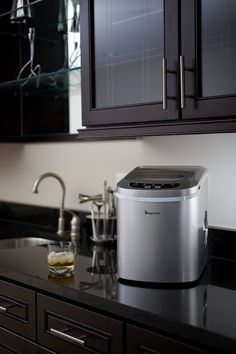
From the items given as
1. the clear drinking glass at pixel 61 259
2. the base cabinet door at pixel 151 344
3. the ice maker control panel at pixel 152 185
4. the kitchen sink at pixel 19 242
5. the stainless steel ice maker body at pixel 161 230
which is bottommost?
the base cabinet door at pixel 151 344

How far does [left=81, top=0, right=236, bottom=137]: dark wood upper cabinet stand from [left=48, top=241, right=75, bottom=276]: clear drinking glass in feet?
1.38

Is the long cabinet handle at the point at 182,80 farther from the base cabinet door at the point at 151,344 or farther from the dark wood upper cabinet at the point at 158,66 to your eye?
the base cabinet door at the point at 151,344

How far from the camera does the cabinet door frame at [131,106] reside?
1.48 meters

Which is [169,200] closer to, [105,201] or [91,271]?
[91,271]

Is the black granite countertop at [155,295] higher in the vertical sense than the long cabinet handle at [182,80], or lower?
lower

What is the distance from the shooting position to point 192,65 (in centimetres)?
144

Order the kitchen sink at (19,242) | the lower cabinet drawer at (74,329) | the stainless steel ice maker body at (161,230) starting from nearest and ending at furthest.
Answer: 1. the lower cabinet drawer at (74,329)
2. the stainless steel ice maker body at (161,230)
3. the kitchen sink at (19,242)

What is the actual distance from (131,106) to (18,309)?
76 centimetres

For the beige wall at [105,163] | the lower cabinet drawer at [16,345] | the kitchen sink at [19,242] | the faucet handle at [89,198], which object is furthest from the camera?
the kitchen sink at [19,242]

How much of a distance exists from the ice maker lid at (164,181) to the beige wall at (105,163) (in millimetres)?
229

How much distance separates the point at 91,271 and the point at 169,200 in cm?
41

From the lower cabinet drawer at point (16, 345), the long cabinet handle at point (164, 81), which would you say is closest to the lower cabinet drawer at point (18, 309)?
Result: the lower cabinet drawer at point (16, 345)

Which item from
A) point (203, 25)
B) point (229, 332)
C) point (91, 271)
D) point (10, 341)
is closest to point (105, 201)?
point (91, 271)

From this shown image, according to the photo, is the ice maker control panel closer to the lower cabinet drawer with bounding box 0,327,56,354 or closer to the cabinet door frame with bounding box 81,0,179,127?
the cabinet door frame with bounding box 81,0,179,127
